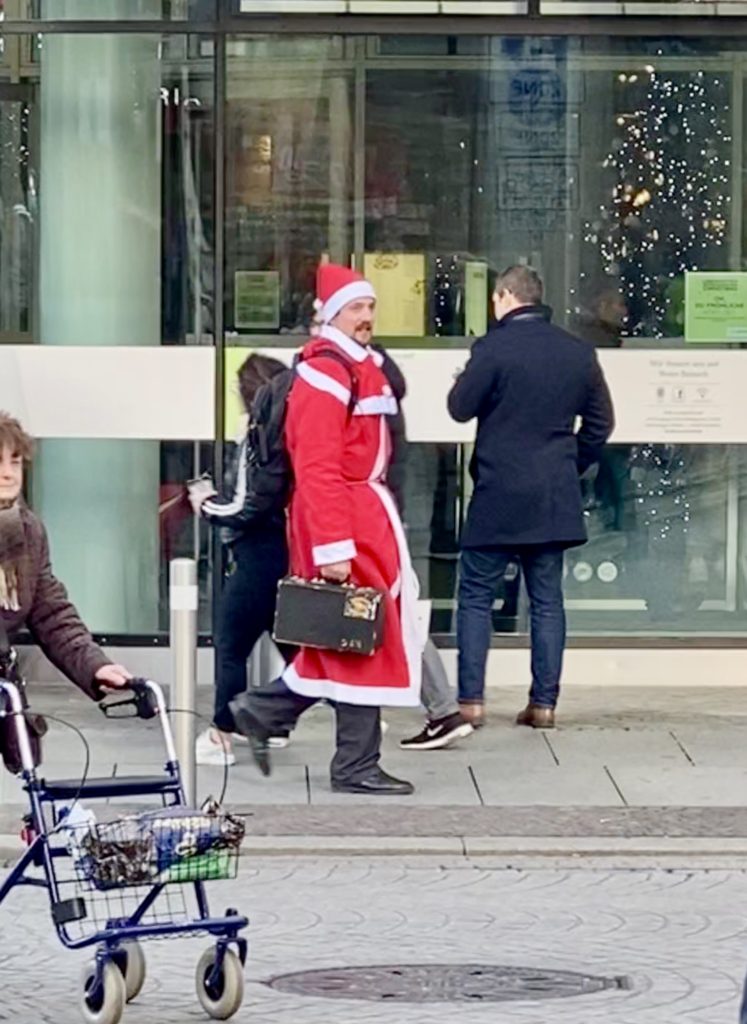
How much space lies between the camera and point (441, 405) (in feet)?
42.0

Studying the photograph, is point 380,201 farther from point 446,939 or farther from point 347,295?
point 446,939

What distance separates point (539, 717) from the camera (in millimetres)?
11570

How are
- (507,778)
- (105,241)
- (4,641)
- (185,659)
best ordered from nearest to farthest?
(4,641) → (185,659) → (507,778) → (105,241)

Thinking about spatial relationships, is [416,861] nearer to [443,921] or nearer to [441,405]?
[443,921]

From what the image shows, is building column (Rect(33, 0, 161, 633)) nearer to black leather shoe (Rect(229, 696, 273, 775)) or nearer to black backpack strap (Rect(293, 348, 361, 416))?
black leather shoe (Rect(229, 696, 273, 775))

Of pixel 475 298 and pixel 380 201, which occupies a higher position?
pixel 380 201

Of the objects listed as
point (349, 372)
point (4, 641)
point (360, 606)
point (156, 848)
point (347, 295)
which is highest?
point (347, 295)

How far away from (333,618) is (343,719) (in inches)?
18.6

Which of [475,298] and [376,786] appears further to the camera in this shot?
[475,298]

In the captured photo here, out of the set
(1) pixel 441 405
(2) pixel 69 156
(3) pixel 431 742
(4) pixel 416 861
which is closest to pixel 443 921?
(4) pixel 416 861

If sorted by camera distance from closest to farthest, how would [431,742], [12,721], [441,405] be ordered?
1. [12,721]
2. [431,742]
3. [441,405]

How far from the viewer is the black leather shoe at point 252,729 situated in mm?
9977

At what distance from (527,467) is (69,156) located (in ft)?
10.8

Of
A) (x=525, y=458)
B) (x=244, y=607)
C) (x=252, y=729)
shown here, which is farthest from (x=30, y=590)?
(x=525, y=458)
